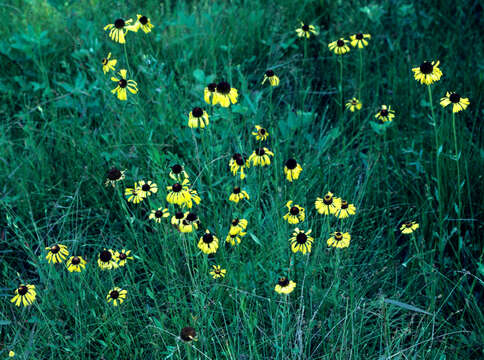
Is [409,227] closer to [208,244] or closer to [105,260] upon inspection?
[208,244]

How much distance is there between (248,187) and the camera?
222 cm

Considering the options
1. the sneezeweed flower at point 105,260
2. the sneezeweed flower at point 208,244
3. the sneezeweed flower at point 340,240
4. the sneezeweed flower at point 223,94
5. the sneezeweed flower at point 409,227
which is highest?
the sneezeweed flower at point 223,94

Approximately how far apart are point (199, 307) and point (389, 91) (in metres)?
1.73

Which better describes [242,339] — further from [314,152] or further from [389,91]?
[389,91]

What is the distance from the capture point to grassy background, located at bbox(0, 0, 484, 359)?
1817mm

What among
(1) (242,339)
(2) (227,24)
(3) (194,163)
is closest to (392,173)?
(3) (194,163)

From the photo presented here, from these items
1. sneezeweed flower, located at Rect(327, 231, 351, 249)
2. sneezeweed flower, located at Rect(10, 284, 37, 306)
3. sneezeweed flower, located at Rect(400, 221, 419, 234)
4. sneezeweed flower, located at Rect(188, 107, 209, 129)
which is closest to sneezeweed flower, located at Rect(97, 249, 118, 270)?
sneezeweed flower, located at Rect(10, 284, 37, 306)

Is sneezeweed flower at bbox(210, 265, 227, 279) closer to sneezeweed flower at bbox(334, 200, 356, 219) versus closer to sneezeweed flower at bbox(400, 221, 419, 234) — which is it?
sneezeweed flower at bbox(334, 200, 356, 219)

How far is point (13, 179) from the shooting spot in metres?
2.51

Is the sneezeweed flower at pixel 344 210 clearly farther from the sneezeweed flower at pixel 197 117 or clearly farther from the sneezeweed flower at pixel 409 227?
the sneezeweed flower at pixel 197 117

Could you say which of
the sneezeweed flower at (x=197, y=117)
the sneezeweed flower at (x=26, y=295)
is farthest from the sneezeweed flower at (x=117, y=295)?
the sneezeweed flower at (x=197, y=117)

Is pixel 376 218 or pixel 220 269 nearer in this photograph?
pixel 220 269

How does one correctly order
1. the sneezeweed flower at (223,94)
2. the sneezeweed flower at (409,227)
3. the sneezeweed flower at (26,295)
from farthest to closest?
the sneezeweed flower at (409,227), the sneezeweed flower at (223,94), the sneezeweed flower at (26,295)

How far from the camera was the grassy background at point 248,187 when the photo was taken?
5.96 ft
